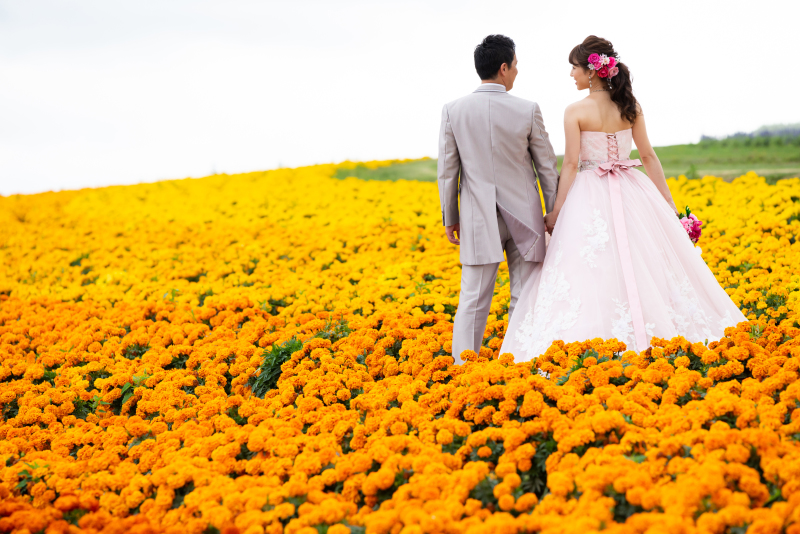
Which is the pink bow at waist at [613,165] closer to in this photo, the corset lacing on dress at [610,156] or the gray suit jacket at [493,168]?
the corset lacing on dress at [610,156]

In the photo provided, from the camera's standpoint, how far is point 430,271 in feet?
22.4

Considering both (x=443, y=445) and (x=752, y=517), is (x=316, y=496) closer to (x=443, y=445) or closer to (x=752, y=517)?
(x=443, y=445)

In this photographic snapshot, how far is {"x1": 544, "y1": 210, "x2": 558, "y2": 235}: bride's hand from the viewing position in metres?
4.48

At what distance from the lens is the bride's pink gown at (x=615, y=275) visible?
4.05 m

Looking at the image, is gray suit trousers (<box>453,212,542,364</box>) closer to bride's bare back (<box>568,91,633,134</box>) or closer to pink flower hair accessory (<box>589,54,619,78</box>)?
bride's bare back (<box>568,91,633,134</box>)

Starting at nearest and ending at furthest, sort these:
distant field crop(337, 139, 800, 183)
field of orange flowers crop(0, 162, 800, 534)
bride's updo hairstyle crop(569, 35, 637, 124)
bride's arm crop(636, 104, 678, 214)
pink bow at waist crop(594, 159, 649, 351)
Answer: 1. field of orange flowers crop(0, 162, 800, 534)
2. pink bow at waist crop(594, 159, 649, 351)
3. bride's updo hairstyle crop(569, 35, 637, 124)
4. bride's arm crop(636, 104, 678, 214)
5. distant field crop(337, 139, 800, 183)

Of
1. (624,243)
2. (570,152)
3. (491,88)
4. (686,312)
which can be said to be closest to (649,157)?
(570,152)

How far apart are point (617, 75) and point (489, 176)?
115 cm

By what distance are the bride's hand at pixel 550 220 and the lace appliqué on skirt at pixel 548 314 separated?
28 centimetres

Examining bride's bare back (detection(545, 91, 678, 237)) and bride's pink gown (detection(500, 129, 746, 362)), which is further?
bride's bare back (detection(545, 91, 678, 237))

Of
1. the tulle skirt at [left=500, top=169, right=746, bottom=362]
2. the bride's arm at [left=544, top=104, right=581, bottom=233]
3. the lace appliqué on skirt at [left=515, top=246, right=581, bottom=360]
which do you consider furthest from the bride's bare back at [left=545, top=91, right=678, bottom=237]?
the lace appliqué on skirt at [left=515, top=246, right=581, bottom=360]

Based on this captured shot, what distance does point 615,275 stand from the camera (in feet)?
13.5

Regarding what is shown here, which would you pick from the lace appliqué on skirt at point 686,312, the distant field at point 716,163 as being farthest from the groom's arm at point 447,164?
the distant field at point 716,163

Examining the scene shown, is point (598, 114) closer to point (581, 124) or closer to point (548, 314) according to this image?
point (581, 124)
